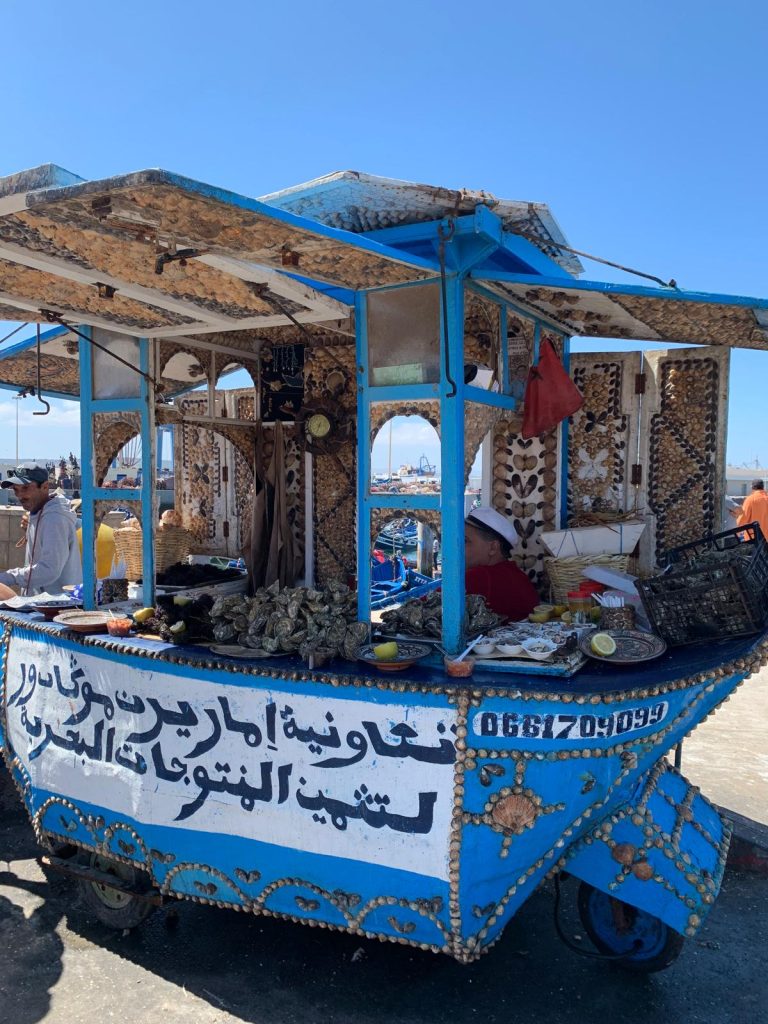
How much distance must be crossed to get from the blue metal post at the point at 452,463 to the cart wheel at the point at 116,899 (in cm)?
192

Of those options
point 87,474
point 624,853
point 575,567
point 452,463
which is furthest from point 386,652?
point 87,474

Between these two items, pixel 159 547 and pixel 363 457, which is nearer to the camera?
pixel 363 457

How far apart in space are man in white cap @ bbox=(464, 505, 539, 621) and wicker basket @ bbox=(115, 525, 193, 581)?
2.46 m

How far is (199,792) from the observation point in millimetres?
3250

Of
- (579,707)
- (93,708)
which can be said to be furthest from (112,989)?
(579,707)

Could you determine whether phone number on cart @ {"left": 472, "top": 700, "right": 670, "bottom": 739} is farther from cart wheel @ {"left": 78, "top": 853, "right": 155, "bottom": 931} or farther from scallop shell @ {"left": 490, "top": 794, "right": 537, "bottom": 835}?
cart wheel @ {"left": 78, "top": 853, "right": 155, "bottom": 931}

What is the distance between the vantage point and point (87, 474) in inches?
173

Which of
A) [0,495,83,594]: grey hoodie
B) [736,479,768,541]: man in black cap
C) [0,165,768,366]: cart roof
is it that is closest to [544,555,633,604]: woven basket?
[0,165,768,366]: cart roof

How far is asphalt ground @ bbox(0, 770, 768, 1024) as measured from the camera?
10.0 feet

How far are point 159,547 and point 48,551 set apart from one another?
3.79 ft

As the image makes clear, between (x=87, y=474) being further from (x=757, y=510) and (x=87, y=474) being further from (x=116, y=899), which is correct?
(x=757, y=510)

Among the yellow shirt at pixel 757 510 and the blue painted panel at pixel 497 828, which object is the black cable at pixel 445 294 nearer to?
the blue painted panel at pixel 497 828

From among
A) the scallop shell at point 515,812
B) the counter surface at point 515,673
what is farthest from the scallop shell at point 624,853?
the counter surface at point 515,673

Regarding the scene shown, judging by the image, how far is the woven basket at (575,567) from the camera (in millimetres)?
4176
